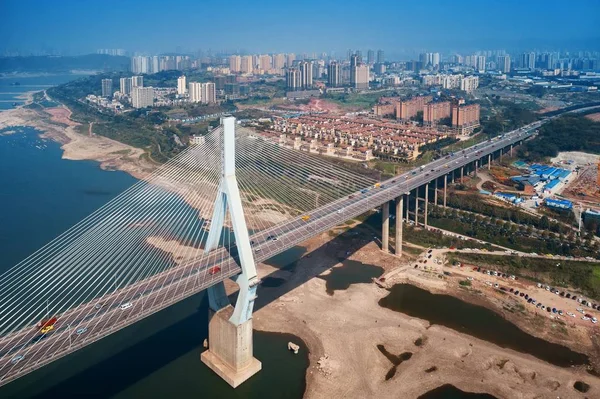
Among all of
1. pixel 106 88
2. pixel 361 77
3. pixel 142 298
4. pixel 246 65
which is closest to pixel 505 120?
pixel 361 77

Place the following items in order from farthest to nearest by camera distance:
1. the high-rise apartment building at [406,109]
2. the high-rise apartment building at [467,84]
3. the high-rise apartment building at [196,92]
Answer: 1. the high-rise apartment building at [467,84]
2. the high-rise apartment building at [196,92]
3. the high-rise apartment building at [406,109]

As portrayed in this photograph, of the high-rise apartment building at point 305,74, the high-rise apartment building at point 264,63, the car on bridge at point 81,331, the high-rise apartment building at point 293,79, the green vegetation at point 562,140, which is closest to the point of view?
the car on bridge at point 81,331

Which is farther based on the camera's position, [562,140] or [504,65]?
[504,65]

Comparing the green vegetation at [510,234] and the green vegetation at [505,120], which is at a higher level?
the green vegetation at [505,120]

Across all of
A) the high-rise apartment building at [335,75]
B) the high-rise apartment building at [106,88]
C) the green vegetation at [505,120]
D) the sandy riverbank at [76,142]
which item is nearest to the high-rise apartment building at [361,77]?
the high-rise apartment building at [335,75]

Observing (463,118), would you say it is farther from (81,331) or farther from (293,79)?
(81,331)

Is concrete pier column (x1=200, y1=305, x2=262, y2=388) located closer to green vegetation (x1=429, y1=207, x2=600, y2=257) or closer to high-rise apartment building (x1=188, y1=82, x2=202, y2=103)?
green vegetation (x1=429, y1=207, x2=600, y2=257)

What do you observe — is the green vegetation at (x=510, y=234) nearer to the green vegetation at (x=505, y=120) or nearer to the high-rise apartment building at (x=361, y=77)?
the green vegetation at (x=505, y=120)
